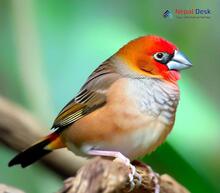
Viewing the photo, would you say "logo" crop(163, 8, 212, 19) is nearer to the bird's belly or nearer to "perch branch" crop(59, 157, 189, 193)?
the bird's belly

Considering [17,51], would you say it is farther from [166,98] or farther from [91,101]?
[166,98]

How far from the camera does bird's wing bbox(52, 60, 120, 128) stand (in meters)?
1.35

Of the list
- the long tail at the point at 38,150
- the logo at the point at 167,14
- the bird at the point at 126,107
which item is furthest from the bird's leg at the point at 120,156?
the logo at the point at 167,14

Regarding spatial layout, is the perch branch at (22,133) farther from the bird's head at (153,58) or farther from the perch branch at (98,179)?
the perch branch at (98,179)

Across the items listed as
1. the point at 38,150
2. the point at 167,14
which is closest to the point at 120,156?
the point at 38,150

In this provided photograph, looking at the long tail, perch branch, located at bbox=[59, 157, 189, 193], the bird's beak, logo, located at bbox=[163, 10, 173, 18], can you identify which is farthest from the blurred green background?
perch branch, located at bbox=[59, 157, 189, 193]

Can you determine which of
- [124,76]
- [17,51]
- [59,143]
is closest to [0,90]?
[17,51]

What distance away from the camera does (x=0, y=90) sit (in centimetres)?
162

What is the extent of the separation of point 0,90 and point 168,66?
0.51m

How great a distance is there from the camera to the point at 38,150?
1.47m

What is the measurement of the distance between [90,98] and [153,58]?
0.61 ft

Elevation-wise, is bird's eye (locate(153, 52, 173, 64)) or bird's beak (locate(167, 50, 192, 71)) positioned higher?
bird's eye (locate(153, 52, 173, 64))

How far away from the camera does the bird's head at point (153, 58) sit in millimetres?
1394

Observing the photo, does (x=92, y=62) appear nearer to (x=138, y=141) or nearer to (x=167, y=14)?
(x=167, y=14)
